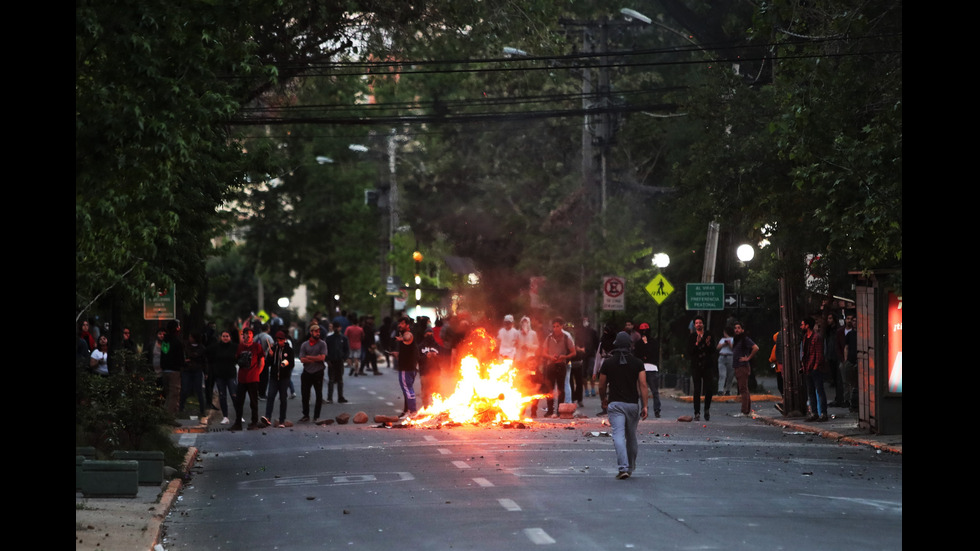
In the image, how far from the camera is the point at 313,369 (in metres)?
29.0

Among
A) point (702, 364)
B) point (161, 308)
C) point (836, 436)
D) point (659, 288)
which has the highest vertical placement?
point (659, 288)

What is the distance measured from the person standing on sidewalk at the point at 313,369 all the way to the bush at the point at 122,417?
9.22 metres

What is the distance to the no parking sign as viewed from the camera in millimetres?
37188

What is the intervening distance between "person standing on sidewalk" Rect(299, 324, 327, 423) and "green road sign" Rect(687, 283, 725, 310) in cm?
959

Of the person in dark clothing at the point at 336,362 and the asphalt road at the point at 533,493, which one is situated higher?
the person in dark clothing at the point at 336,362

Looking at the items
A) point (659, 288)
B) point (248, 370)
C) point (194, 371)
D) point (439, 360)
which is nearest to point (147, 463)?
point (248, 370)

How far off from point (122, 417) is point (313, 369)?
10467 mm

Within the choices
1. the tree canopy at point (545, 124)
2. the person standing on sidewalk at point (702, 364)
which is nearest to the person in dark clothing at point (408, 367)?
the tree canopy at point (545, 124)

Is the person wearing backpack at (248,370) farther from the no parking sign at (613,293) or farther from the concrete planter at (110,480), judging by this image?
the no parking sign at (613,293)

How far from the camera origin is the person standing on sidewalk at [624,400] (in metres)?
17.2

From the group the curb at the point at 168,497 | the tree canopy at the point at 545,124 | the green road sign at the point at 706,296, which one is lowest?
the curb at the point at 168,497

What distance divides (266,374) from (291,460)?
1187cm

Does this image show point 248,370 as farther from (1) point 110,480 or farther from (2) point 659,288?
(2) point 659,288

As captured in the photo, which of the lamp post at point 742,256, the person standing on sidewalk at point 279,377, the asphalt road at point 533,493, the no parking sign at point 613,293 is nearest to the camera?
the asphalt road at point 533,493
